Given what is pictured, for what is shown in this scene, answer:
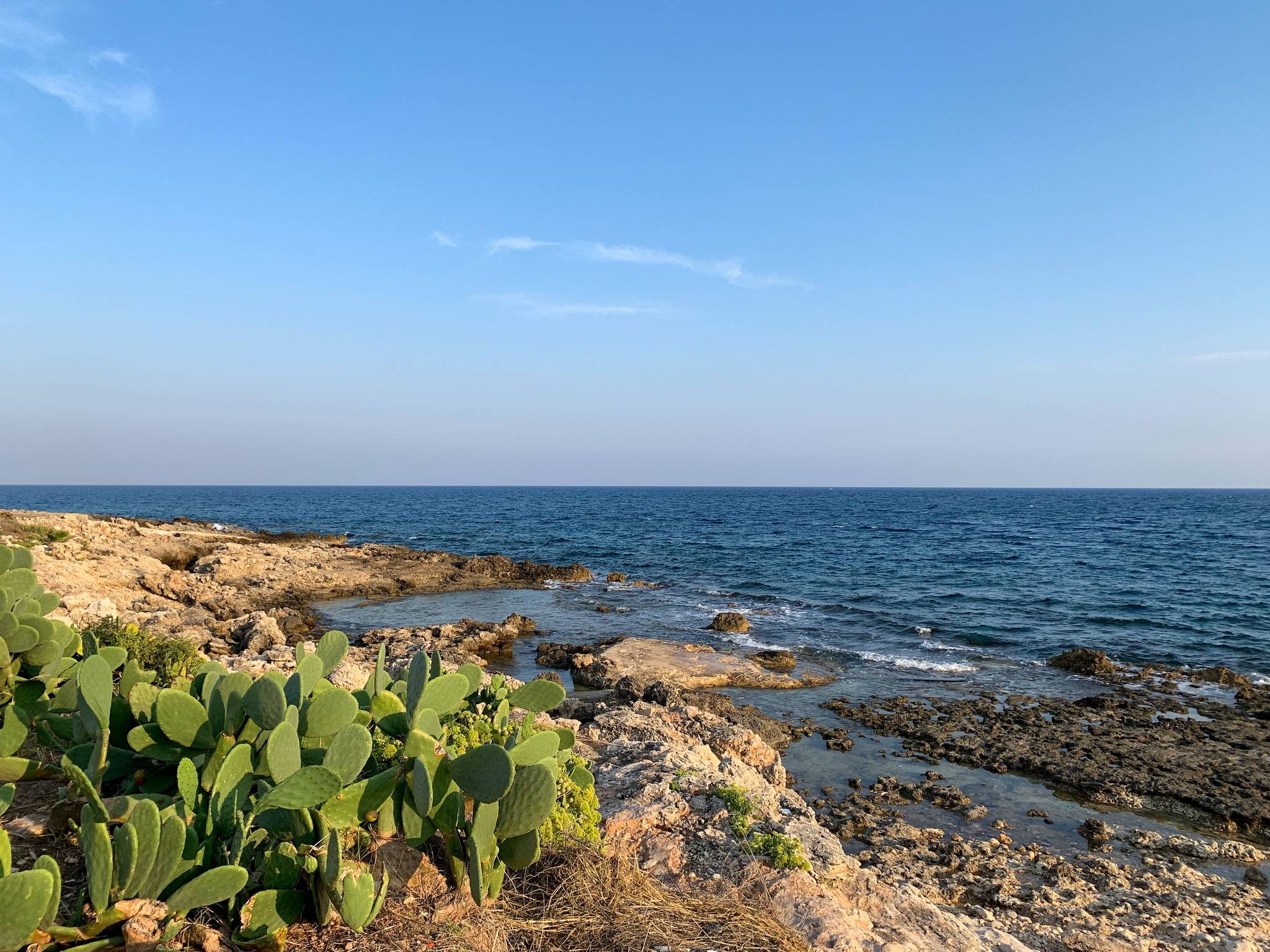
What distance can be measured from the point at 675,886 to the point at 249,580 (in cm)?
2283

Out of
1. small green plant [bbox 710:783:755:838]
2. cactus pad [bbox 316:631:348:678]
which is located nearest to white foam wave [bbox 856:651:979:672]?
small green plant [bbox 710:783:755:838]

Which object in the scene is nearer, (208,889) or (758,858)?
(208,889)

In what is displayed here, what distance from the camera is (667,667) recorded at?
15.4 m

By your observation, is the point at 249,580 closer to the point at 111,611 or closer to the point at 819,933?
the point at 111,611

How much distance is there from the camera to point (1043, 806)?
29.8ft

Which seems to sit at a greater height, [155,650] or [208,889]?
[208,889]

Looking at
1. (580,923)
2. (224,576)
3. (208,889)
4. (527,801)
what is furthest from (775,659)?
(224,576)

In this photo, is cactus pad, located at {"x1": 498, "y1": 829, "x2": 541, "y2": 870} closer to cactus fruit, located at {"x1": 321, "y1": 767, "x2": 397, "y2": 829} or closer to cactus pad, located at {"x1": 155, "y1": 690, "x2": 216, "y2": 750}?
cactus fruit, located at {"x1": 321, "y1": 767, "x2": 397, "y2": 829}

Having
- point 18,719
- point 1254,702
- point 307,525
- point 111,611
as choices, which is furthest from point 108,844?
point 307,525

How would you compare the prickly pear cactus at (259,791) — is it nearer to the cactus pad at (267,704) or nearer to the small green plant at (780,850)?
the cactus pad at (267,704)

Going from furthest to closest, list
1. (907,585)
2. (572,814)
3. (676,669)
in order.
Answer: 1. (907,585)
2. (676,669)
3. (572,814)

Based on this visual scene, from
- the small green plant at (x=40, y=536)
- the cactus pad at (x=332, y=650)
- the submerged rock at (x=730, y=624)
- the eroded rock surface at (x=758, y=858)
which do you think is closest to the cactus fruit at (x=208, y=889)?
the cactus pad at (x=332, y=650)

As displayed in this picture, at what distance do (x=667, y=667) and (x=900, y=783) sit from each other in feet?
21.3

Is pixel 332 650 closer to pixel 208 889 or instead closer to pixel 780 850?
pixel 208 889
